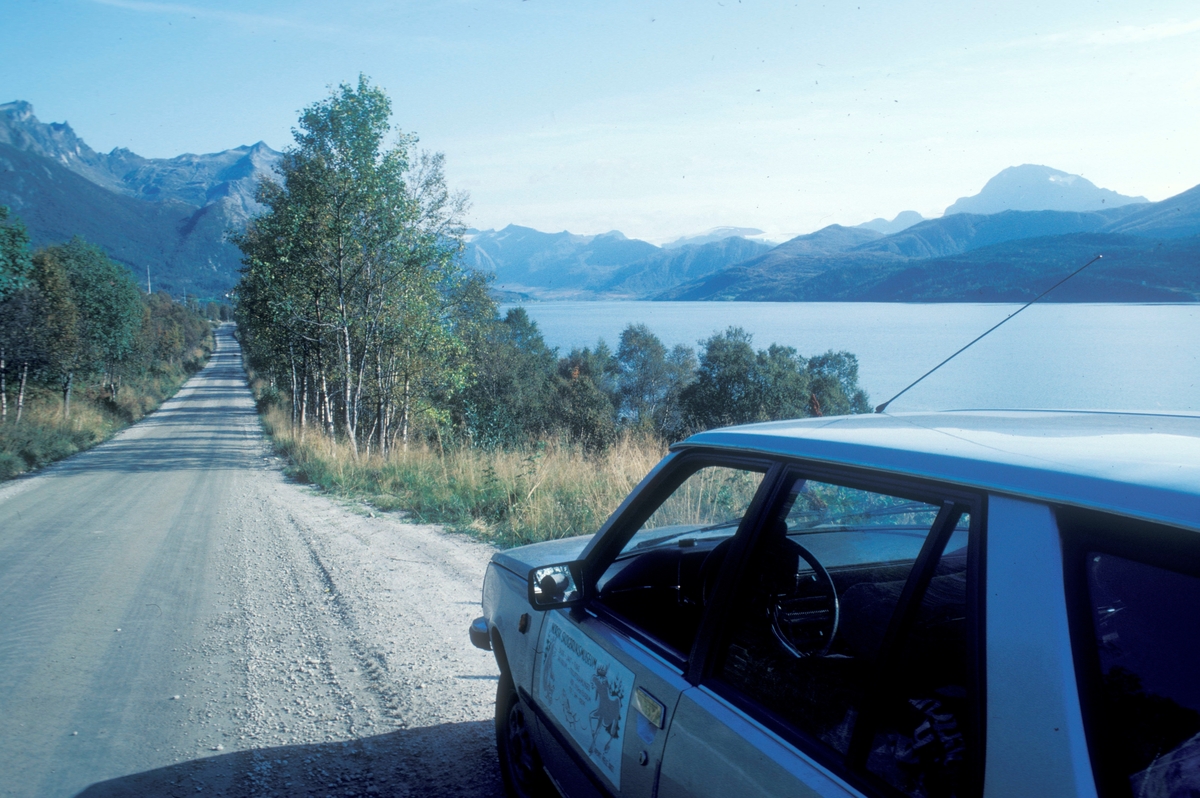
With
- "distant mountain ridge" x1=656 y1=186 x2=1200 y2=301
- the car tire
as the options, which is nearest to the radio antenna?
"distant mountain ridge" x1=656 y1=186 x2=1200 y2=301

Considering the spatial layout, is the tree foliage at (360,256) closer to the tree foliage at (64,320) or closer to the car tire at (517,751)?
the tree foliage at (64,320)

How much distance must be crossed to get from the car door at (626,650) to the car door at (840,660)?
12cm

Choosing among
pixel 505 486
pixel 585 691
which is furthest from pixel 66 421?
pixel 585 691

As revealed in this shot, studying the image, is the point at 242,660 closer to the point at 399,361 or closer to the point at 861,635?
the point at 861,635

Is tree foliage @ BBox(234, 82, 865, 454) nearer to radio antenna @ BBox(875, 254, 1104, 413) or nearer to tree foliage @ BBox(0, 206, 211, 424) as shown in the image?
tree foliage @ BBox(0, 206, 211, 424)

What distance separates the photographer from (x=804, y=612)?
1992 millimetres

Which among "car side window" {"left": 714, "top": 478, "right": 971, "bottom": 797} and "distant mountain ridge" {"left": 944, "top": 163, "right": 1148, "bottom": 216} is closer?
"car side window" {"left": 714, "top": 478, "right": 971, "bottom": 797}

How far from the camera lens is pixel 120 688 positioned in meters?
4.43

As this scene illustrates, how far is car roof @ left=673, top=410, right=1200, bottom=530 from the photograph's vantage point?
1.05m

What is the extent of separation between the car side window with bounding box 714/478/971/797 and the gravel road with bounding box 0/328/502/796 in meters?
2.12

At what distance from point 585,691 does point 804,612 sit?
2.59 feet

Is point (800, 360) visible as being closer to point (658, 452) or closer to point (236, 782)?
point (658, 452)

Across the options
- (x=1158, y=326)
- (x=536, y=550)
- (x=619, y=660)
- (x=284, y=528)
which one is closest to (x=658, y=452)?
(x=284, y=528)

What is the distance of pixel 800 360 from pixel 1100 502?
4605 cm
